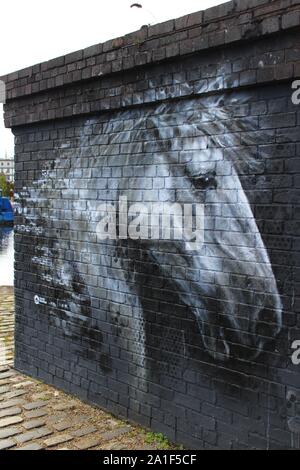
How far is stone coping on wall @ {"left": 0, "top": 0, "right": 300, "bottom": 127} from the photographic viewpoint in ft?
10.4

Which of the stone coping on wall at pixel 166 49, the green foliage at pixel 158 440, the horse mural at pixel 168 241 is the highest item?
the stone coping on wall at pixel 166 49

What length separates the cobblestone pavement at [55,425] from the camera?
4008mm

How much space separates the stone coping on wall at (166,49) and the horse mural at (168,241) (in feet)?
1.20

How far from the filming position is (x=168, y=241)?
4.03m

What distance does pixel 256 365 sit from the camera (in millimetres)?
3395

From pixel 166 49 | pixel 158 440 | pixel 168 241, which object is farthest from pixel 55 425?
pixel 166 49

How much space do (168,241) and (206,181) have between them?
0.61 meters

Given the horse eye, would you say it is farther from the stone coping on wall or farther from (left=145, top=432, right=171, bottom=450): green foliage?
(left=145, top=432, right=171, bottom=450): green foliage

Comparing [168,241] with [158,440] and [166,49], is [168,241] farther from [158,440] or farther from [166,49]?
[158,440]
